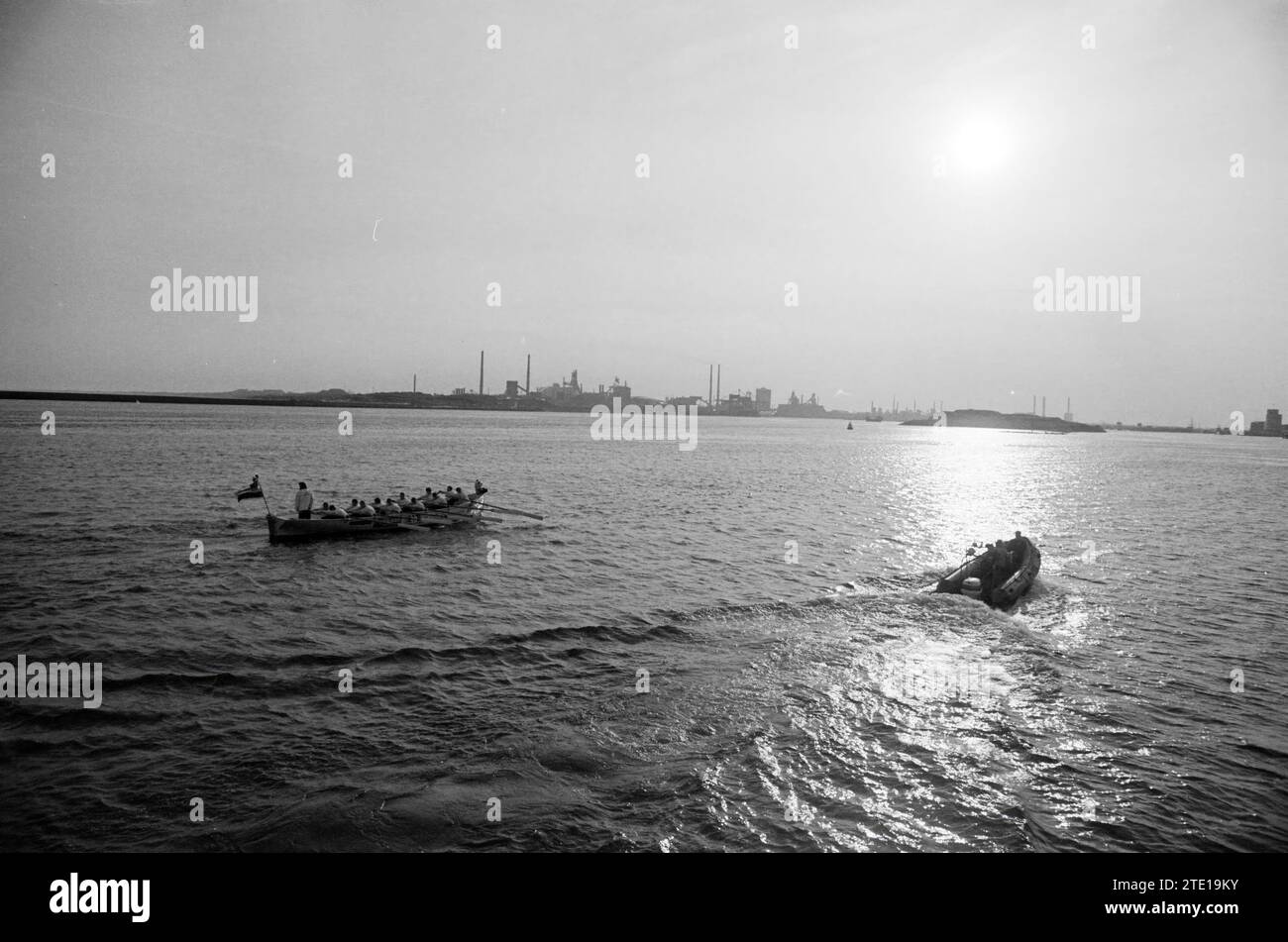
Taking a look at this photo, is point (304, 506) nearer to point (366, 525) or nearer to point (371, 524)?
point (366, 525)

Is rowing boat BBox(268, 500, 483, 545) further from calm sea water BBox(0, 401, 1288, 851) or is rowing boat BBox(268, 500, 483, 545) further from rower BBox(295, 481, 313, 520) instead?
calm sea water BBox(0, 401, 1288, 851)

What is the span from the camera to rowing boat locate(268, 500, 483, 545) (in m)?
31.0

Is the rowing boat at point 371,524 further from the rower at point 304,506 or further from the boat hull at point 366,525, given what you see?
the rower at point 304,506

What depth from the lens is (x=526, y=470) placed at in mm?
71750

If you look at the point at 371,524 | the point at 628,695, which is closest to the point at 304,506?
the point at 371,524

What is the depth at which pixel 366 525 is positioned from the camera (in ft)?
111

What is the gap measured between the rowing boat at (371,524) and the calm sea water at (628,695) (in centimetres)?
126

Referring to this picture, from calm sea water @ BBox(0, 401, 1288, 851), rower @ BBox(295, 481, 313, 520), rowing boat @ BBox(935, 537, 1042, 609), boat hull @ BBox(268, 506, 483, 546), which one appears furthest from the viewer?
rower @ BBox(295, 481, 313, 520)

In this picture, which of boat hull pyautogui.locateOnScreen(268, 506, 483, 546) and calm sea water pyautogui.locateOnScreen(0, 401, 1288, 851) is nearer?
calm sea water pyautogui.locateOnScreen(0, 401, 1288, 851)

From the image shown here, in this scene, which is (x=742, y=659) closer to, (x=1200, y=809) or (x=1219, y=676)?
(x=1200, y=809)

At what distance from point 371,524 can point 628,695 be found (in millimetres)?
22841

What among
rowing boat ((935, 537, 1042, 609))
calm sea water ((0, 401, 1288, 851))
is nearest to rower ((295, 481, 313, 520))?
A: calm sea water ((0, 401, 1288, 851))
